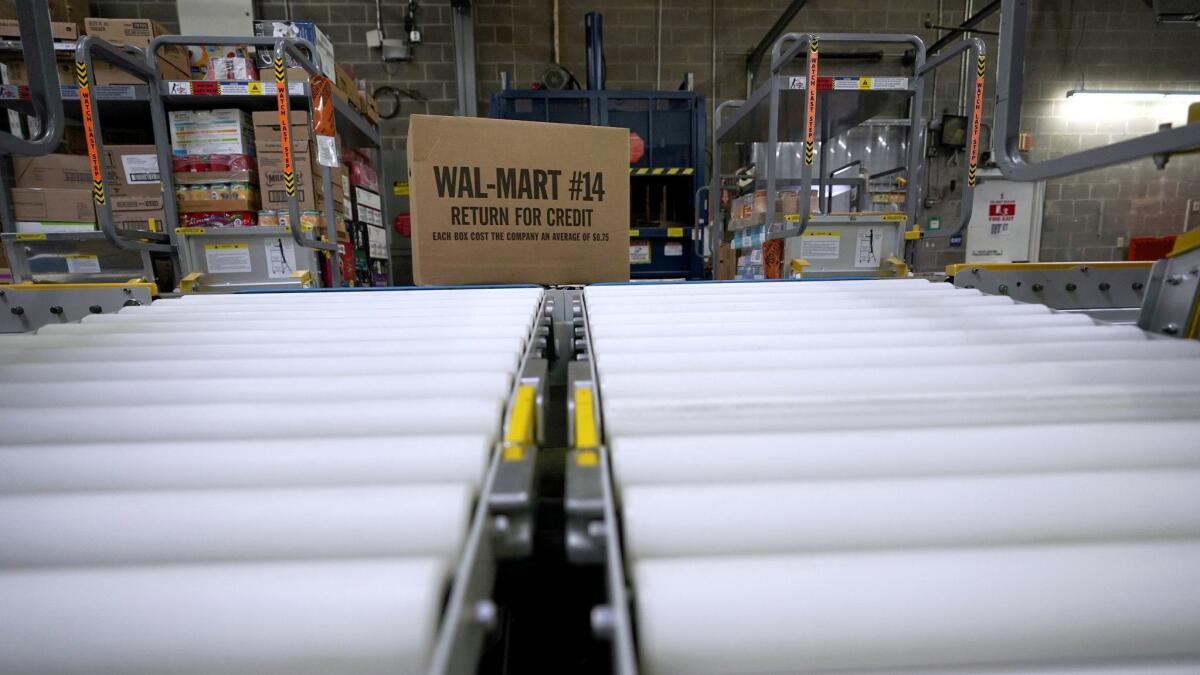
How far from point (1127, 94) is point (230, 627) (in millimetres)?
7533

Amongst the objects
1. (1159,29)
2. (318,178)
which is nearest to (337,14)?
(318,178)

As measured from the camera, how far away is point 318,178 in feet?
9.80

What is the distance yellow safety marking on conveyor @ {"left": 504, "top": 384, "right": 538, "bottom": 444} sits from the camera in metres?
0.51

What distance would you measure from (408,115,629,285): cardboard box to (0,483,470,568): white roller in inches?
45.4

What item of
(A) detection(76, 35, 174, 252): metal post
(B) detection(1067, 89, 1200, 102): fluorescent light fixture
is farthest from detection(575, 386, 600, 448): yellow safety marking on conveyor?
(B) detection(1067, 89, 1200, 102): fluorescent light fixture

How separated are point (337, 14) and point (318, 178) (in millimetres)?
2387

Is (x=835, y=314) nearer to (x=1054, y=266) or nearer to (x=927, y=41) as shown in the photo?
(x=1054, y=266)

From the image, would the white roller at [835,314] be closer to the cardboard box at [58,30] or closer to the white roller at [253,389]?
the white roller at [253,389]

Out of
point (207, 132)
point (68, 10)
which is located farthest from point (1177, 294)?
point (68, 10)

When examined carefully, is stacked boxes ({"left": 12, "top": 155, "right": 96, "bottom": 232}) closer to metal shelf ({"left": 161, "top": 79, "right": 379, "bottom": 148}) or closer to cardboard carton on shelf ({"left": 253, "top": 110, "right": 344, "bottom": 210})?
metal shelf ({"left": 161, "top": 79, "right": 379, "bottom": 148})

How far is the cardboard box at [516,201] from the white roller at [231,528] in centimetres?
115

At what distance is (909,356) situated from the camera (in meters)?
0.74

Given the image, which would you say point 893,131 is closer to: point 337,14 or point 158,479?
point 337,14

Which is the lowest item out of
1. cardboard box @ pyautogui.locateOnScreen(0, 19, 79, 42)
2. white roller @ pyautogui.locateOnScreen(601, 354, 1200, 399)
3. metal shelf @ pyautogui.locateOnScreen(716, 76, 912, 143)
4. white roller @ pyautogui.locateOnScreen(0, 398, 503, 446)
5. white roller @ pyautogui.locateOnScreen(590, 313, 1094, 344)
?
white roller @ pyautogui.locateOnScreen(0, 398, 503, 446)
